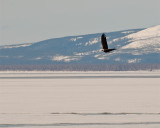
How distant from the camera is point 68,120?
104 feet

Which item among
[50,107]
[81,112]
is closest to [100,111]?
[81,112]

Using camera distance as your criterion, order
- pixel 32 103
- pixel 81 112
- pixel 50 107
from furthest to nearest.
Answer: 1. pixel 32 103
2. pixel 50 107
3. pixel 81 112

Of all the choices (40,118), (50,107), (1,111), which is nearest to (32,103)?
(50,107)

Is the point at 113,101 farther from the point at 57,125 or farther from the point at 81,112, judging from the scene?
the point at 57,125

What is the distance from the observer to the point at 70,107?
40250mm

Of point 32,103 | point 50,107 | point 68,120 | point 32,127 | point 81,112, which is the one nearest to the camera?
point 32,127

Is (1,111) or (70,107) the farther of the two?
(70,107)

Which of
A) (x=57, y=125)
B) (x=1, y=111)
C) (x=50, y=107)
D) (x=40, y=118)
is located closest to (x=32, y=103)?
(x=50, y=107)

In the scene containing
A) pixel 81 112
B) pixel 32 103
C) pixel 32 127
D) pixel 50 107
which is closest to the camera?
pixel 32 127

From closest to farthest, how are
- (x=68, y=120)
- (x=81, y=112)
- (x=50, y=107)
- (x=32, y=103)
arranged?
(x=68, y=120) < (x=81, y=112) < (x=50, y=107) < (x=32, y=103)

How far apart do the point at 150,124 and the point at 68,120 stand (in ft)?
15.6

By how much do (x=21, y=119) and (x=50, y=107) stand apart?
828cm

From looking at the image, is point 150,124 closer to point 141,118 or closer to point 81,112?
point 141,118

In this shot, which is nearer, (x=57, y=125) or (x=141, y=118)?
(x=57, y=125)
